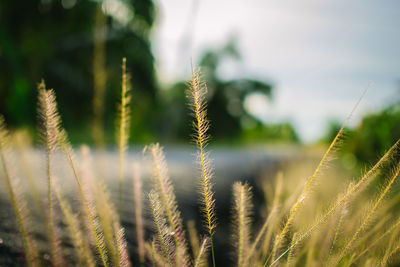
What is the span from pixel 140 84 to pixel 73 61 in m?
2.23

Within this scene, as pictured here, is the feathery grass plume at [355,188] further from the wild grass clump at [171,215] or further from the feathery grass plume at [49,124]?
the feathery grass plume at [49,124]

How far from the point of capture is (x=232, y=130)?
13281 millimetres

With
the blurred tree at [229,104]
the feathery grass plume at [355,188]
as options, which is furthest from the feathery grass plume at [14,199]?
the blurred tree at [229,104]

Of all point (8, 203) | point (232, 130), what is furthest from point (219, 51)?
point (8, 203)

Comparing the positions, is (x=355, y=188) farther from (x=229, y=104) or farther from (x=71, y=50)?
(x=229, y=104)

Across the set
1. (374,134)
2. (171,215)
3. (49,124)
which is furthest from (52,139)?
(374,134)

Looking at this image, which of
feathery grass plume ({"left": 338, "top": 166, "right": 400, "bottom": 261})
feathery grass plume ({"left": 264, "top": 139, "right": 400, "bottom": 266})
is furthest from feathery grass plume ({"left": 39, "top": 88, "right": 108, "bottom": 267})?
feathery grass plume ({"left": 338, "top": 166, "right": 400, "bottom": 261})

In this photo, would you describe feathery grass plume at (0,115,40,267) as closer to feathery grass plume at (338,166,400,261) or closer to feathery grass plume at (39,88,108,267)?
feathery grass plume at (39,88,108,267)

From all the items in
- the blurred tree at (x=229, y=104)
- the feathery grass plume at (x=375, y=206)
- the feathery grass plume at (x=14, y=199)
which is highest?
the blurred tree at (x=229, y=104)

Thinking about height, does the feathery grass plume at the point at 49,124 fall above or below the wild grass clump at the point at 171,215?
above

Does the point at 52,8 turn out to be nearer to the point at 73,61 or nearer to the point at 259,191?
the point at 73,61

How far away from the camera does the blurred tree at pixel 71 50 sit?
6.92 m

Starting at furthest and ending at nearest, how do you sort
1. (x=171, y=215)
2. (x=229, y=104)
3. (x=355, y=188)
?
1. (x=229, y=104)
2. (x=171, y=215)
3. (x=355, y=188)

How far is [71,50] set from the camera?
27.0ft
